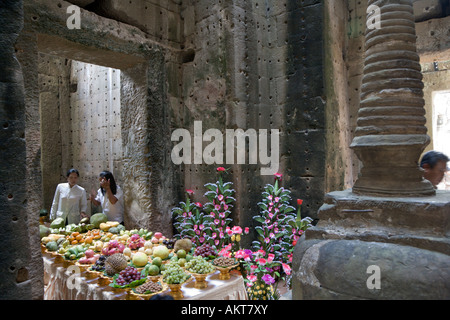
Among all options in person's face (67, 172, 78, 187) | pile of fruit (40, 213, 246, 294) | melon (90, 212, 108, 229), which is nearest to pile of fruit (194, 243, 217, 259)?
pile of fruit (40, 213, 246, 294)

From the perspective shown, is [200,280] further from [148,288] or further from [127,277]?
[127,277]

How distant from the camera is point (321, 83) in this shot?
414cm

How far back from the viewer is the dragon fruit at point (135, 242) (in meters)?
3.66

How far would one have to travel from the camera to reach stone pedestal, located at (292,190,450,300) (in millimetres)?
1743

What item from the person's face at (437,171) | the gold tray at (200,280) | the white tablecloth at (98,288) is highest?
the person's face at (437,171)

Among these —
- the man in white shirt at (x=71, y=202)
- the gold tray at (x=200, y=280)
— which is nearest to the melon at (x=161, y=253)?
the gold tray at (x=200, y=280)

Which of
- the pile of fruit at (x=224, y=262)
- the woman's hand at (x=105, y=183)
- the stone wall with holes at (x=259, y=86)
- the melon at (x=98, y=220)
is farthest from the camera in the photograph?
the woman's hand at (x=105, y=183)

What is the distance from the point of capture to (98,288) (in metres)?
2.73

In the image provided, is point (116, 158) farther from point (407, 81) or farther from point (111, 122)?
point (407, 81)

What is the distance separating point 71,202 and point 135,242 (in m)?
2.31

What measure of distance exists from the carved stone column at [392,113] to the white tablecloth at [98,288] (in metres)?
1.50

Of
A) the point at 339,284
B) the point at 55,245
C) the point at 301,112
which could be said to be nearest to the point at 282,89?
the point at 301,112

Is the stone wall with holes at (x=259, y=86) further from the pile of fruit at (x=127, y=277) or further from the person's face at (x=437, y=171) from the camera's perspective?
the pile of fruit at (x=127, y=277)

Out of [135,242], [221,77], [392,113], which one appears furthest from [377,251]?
[221,77]
